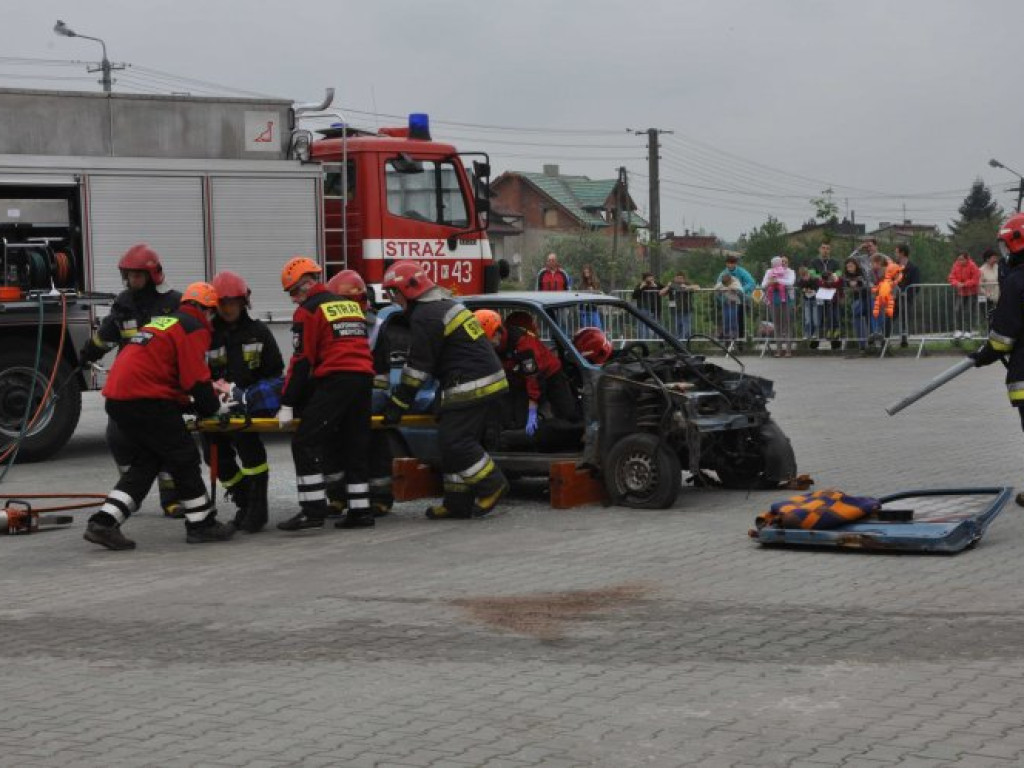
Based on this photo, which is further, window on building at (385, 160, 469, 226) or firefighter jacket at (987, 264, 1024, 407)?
window on building at (385, 160, 469, 226)

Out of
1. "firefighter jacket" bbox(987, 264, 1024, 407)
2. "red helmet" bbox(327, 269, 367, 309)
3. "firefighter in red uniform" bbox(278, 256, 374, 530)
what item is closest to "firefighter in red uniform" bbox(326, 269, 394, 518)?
"red helmet" bbox(327, 269, 367, 309)

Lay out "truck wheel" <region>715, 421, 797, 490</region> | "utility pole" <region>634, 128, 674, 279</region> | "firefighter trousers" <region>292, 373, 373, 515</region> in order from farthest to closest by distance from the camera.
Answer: "utility pole" <region>634, 128, 674, 279</region> < "truck wheel" <region>715, 421, 797, 490</region> < "firefighter trousers" <region>292, 373, 373, 515</region>

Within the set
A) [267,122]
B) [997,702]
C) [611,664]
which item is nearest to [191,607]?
[611,664]

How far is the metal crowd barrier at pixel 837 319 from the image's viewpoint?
26562mm

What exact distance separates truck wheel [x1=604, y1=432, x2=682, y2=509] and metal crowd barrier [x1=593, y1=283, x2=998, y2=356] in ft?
45.7

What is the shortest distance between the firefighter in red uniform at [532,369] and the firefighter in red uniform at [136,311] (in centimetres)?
228

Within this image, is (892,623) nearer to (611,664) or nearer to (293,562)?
(611,664)

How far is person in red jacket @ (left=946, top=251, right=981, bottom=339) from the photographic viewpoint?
26.4 m

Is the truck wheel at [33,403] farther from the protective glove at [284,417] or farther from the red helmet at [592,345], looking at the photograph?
the red helmet at [592,345]

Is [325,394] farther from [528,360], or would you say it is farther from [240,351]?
[528,360]

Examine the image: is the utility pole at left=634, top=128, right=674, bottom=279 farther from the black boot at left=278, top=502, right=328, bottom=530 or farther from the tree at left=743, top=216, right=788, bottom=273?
the black boot at left=278, top=502, right=328, bottom=530

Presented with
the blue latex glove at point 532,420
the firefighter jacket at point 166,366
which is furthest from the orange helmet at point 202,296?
the blue latex glove at point 532,420

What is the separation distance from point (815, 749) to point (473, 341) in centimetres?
620

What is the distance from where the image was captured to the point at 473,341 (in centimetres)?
1145
